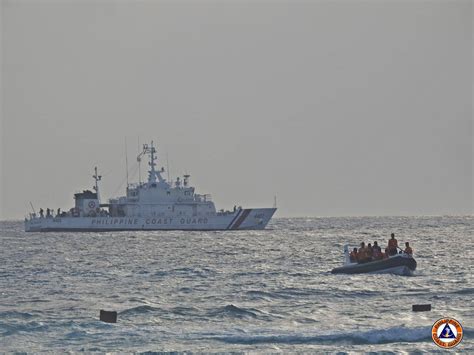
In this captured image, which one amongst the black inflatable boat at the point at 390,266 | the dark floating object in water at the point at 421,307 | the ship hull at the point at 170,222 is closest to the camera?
the dark floating object in water at the point at 421,307

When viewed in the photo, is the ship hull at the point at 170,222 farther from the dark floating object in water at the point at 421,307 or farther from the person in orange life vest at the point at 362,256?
the dark floating object in water at the point at 421,307

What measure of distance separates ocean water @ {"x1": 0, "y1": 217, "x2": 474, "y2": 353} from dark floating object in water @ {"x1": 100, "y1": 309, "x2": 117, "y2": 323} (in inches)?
7.3

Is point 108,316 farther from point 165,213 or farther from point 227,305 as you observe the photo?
point 165,213

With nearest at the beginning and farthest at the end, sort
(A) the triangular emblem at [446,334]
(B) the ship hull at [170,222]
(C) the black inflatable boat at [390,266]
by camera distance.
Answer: (A) the triangular emblem at [446,334], (C) the black inflatable boat at [390,266], (B) the ship hull at [170,222]

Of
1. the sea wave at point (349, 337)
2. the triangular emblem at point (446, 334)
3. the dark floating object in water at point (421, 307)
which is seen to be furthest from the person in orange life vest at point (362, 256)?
the sea wave at point (349, 337)

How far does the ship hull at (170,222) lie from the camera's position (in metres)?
97.4

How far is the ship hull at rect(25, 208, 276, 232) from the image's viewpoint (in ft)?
320

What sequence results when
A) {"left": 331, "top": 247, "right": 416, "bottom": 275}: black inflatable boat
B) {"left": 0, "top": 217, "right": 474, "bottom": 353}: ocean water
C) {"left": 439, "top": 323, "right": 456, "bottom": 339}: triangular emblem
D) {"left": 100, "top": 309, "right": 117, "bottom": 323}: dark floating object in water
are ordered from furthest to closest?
{"left": 331, "top": 247, "right": 416, "bottom": 275}: black inflatable boat, {"left": 100, "top": 309, "right": 117, "bottom": 323}: dark floating object in water, {"left": 0, "top": 217, "right": 474, "bottom": 353}: ocean water, {"left": 439, "top": 323, "right": 456, "bottom": 339}: triangular emblem

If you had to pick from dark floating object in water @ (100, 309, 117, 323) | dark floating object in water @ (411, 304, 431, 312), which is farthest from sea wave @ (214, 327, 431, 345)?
dark floating object in water @ (100, 309, 117, 323)

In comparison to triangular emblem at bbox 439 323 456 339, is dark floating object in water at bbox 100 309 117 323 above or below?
above

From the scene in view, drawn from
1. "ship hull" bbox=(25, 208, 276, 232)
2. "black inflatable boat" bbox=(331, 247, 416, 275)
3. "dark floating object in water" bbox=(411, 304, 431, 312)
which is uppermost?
"ship hull" bbox=(25, 208, 276, 232)

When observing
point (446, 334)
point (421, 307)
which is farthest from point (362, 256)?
point (446, 334)

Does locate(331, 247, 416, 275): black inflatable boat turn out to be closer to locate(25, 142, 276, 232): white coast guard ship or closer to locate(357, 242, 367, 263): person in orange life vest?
locate(357, 242, 367, 263): person in orange life vest

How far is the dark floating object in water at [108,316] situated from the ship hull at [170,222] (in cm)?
6971
